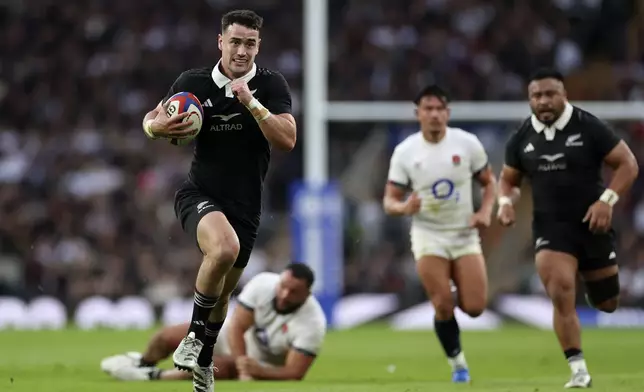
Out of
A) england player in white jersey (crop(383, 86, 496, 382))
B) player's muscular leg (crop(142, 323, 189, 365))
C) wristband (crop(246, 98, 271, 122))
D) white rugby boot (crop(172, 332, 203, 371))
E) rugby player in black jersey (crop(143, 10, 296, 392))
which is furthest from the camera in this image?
england player in white jersey (crop(383, 86, 496, 382))

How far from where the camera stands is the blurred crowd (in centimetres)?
2308

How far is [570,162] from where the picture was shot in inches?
413

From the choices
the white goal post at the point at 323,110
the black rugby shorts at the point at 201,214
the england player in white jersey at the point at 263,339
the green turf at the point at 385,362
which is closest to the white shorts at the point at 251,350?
the england player in white jersey at the point at 263,339

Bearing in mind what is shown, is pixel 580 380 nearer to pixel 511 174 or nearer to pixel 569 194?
pixel 569 194

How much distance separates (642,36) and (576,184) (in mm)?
14767

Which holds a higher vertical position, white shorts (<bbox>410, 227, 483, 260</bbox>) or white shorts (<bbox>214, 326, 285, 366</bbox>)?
white shorts (<bbox>410, 227, 483, 260</bbox>)

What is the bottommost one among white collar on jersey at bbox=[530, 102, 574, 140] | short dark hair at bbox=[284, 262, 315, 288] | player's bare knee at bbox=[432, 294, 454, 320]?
player's bare knee at bbox=[432, 294, 454, 320]

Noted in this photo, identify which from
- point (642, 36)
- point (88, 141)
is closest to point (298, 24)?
point (88, 141)

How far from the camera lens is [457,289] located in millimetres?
11820

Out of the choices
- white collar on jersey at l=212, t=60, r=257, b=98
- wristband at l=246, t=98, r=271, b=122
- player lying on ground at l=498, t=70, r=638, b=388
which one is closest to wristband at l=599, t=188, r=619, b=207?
player lying on ground at l=498, t=70, r=638, b=388

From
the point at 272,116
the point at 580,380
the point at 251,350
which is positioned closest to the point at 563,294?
the point at 580,380

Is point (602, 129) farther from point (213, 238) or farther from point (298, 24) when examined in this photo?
point (298, 24)

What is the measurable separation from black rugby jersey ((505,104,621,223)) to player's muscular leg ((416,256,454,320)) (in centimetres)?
127

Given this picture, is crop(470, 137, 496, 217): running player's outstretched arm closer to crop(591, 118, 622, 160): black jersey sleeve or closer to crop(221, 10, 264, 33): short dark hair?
crop(591, 118, 622, 160): black jersey sleeve
